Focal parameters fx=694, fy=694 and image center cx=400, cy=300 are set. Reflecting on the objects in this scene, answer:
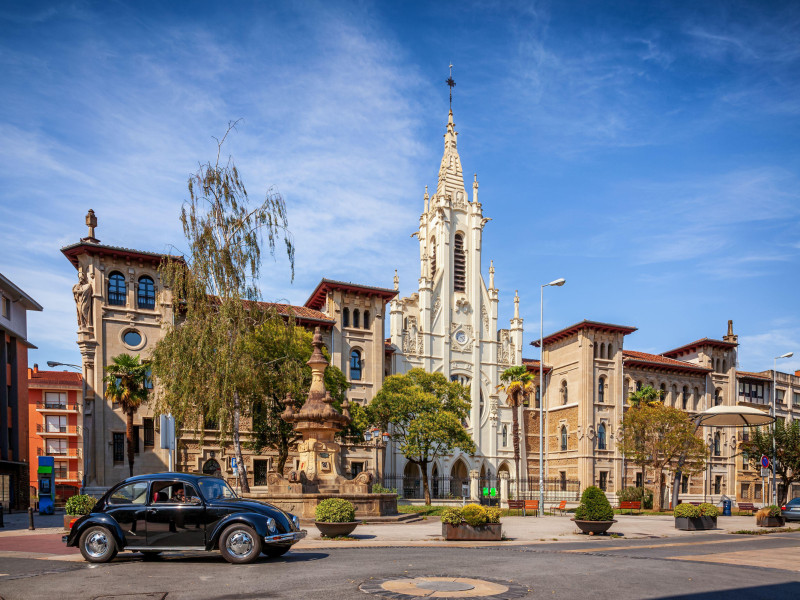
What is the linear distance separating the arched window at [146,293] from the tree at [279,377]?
12.0 metres

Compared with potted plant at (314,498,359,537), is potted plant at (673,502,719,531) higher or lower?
lower

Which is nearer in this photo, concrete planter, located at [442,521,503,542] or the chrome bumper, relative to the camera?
the chrome bumper

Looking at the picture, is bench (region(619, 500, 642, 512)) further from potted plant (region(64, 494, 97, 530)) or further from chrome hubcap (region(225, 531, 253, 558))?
chrome hubcap (region(225, 531, 253, 558))

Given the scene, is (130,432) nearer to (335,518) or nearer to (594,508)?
(335,518)

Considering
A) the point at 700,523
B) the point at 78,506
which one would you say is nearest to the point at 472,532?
the point at 78,506

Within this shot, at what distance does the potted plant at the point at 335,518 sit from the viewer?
18.6m

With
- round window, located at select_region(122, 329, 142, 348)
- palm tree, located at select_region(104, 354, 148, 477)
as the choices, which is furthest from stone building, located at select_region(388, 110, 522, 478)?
palm tree, located at select_region(104, 354, 148, 477)

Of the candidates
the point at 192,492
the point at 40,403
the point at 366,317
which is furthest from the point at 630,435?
the point at 40,403

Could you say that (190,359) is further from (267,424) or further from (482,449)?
(482,449)

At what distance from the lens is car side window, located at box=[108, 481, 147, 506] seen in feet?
43.9

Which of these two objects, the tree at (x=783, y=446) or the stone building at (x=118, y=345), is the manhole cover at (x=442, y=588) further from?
the tree at (x=783, y=446)

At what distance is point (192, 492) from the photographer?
1329cm

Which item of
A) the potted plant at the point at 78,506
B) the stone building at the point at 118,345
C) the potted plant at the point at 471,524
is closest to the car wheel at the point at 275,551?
the potted plant at the point at 471,524

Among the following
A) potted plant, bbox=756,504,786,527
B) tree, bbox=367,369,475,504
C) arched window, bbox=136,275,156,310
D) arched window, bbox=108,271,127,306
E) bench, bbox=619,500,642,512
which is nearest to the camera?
potted plant, bbox=756,504,786,527
